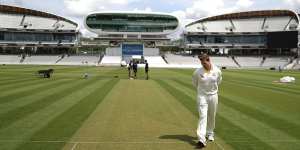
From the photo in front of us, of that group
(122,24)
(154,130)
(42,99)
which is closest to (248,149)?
(154,130)

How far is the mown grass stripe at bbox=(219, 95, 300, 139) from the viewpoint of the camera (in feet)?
43.6

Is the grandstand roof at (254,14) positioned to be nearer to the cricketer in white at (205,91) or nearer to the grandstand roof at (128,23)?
the grandstand roof at (128,23)

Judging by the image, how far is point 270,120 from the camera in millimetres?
15297

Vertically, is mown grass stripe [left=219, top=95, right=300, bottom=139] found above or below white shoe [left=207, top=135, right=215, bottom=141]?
below

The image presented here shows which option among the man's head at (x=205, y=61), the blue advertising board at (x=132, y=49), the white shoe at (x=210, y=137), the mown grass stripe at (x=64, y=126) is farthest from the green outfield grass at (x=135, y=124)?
the blue advertising board at (x=132, y=49)

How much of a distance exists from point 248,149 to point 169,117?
5.61 metres

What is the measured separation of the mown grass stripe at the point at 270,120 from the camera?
13279mm

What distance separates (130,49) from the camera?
14588 centimetres

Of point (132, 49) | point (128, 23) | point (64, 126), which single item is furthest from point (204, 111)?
point (128, 23)

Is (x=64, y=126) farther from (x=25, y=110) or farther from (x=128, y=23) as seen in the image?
(x=128, y=23)

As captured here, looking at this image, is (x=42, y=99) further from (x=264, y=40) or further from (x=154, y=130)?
(x=264, y=40)

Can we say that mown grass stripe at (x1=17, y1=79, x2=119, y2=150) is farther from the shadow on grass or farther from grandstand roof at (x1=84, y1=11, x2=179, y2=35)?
grandstand roof at (x1=84, y1=11, x2=179, y2=35)

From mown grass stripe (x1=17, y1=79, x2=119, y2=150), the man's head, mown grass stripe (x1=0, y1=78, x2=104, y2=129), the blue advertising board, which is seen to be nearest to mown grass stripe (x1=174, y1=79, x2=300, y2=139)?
the man's head

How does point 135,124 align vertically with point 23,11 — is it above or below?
below
